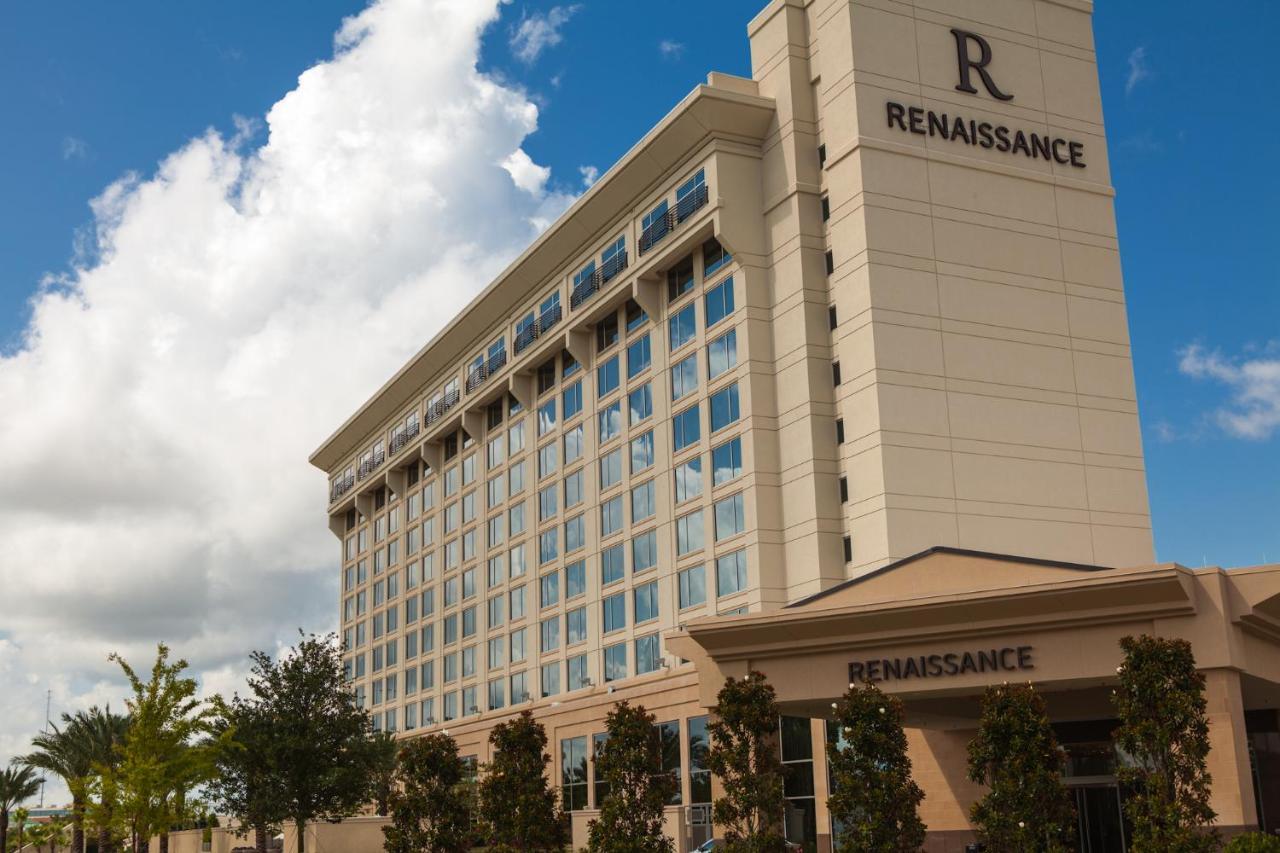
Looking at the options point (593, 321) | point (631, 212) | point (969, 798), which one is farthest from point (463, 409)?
point (969, 798)

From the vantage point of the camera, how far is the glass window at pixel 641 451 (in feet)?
211

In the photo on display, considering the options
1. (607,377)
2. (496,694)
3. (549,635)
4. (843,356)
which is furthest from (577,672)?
(843,356)

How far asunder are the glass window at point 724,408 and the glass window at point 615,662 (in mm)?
12110

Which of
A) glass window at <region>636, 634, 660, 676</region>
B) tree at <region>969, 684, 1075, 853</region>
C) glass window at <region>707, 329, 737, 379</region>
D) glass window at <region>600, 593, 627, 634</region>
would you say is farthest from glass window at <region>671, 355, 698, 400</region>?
tree at <region>969, 684, 1075, 853</region>

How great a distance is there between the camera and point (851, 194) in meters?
54.7

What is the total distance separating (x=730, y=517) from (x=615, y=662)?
458 inches

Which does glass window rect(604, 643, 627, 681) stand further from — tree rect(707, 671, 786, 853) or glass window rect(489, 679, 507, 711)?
tree rect(707, 671, 786, 853)

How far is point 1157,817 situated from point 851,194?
31.7 metres

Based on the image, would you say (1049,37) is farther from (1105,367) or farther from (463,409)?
(463,409)

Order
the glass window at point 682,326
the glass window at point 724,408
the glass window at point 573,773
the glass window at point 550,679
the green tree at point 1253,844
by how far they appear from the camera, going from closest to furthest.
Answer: the green tree at point 1253,844
the glass window at point 724,408
the glass window at point 682,326
the glass window at point 573,773
the glass window at point 550,679

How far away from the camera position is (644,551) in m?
63.8

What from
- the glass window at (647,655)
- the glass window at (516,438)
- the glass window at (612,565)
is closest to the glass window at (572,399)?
the glass window at (516,438)

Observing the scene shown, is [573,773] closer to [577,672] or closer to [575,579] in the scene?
[577,672]

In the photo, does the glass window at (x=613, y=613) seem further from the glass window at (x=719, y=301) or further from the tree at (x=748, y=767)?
the tree at (x=748, y=767)
